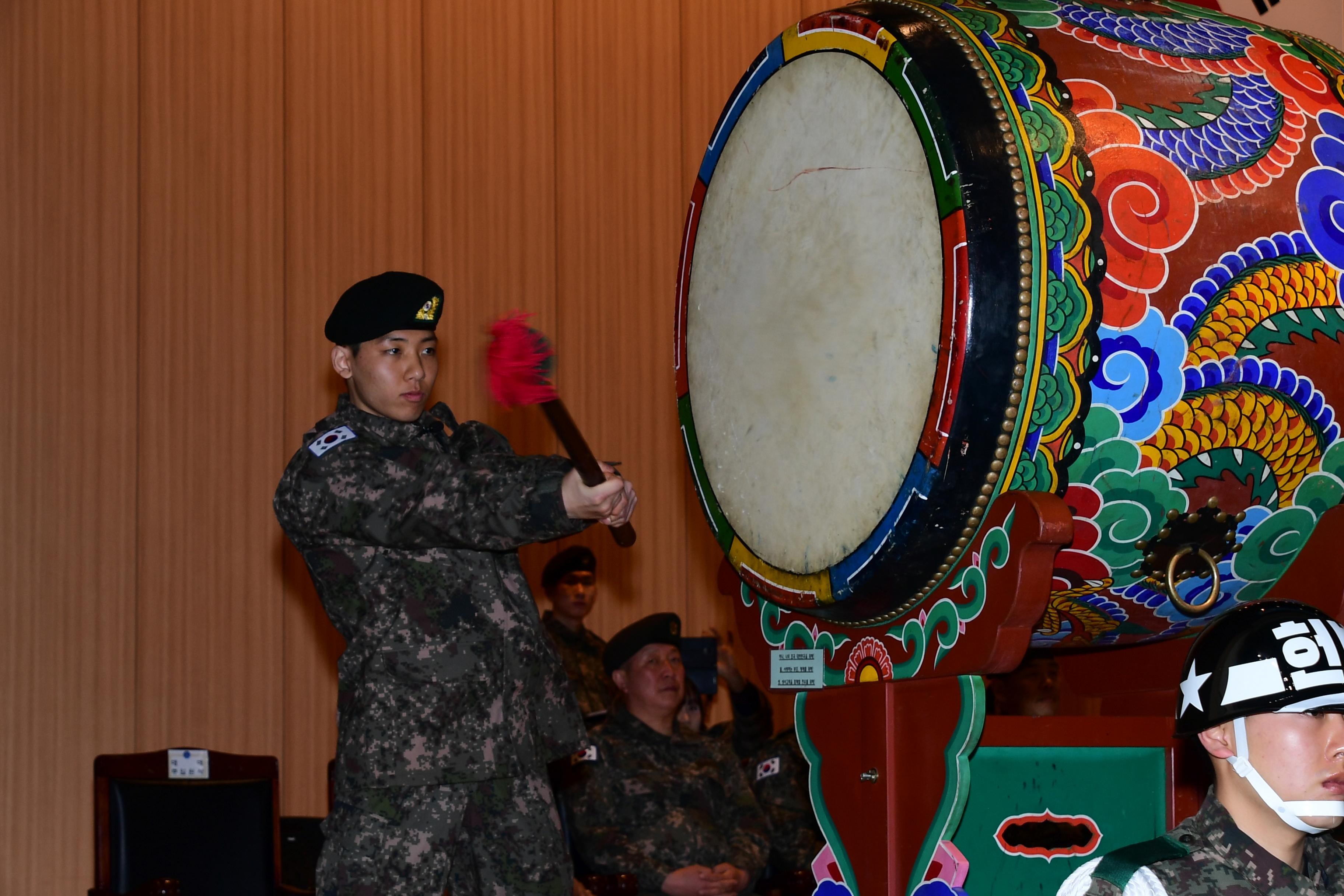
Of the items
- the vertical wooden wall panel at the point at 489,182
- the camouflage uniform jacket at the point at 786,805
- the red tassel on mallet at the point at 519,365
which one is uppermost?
the vertical wooden wall panel at the point at 489,182

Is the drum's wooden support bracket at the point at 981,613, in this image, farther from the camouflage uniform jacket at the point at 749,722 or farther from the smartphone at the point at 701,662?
the camouflage uniform jacket at the point at 749,722

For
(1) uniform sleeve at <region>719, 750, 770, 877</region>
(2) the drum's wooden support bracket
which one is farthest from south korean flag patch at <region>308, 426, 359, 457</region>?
(1) uniform sleeve at <region>719, 750, 770, 877</region>

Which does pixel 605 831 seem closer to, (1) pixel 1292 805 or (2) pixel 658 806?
(2) pixel 658 806

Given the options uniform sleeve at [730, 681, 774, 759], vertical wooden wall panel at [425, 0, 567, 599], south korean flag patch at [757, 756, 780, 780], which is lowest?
south korean flag patch at [757, 756, 780, 780]

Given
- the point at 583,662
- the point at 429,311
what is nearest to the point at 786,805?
the point at 583,662

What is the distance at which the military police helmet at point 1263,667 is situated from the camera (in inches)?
55.9

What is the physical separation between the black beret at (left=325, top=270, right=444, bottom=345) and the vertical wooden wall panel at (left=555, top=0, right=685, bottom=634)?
9.85 ft

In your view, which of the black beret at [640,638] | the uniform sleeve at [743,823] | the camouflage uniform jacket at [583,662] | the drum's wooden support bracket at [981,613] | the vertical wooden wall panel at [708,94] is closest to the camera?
the drum's wooden support bracket at [981,613]

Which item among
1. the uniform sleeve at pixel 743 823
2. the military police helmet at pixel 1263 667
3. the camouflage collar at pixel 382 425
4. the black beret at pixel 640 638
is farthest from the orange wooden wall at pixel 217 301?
the military police helmet at pixel 1263 667

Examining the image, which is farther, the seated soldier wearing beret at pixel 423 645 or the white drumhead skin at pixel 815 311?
the seated soldier wearing beret at pixel 423 645

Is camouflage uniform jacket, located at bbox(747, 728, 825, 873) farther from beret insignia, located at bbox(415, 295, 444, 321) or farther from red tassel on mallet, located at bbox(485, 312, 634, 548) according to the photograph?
red tassel on mallet, located at bbox(485, 312, 634, 548)

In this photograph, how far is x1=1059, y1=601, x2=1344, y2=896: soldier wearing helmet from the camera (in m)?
1.40

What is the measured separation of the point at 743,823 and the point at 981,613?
2149 mm

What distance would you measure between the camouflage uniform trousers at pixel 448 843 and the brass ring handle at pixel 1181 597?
96 centimetres
